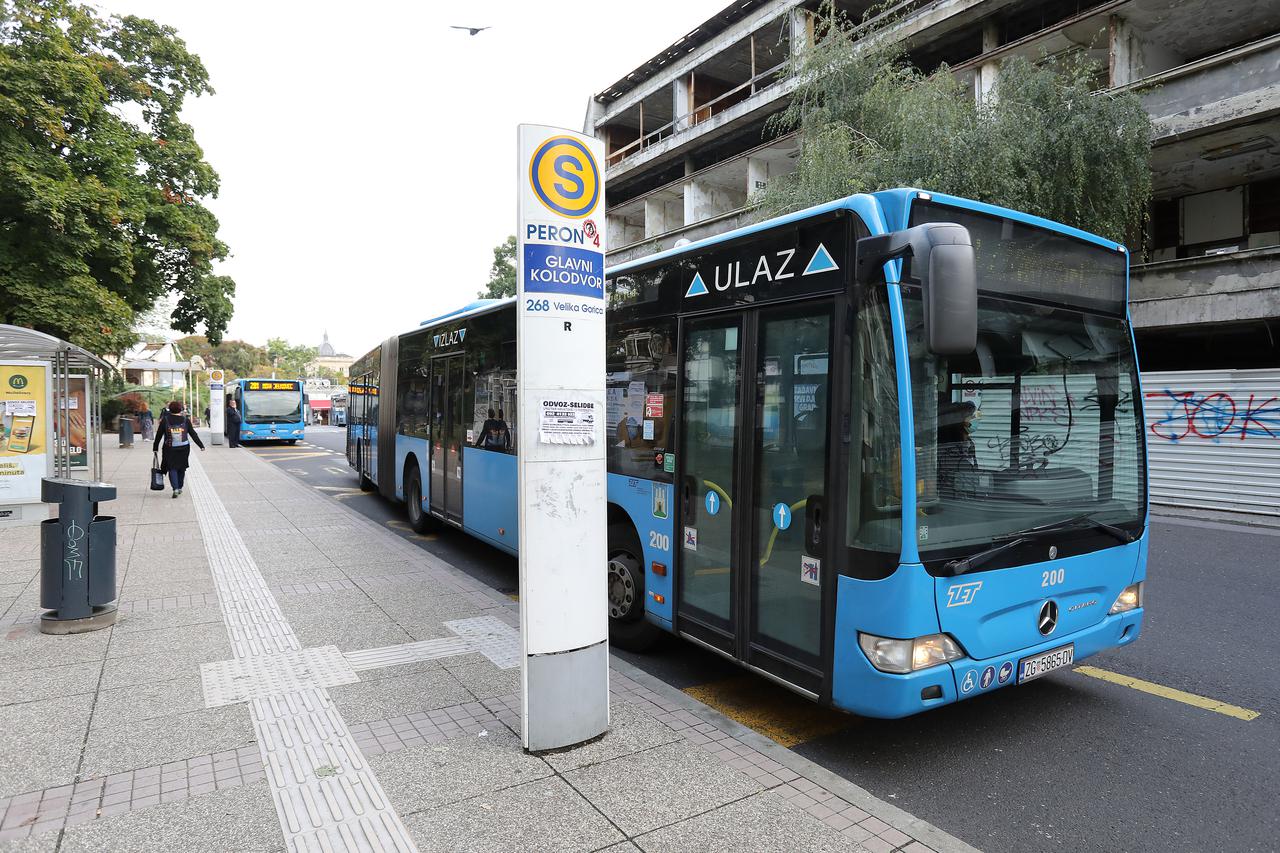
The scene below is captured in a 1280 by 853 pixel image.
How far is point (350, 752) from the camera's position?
12.4ft

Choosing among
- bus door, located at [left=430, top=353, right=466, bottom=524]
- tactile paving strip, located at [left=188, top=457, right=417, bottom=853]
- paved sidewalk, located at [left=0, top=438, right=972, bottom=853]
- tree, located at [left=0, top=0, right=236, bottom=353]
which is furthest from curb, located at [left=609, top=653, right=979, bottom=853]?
tree, located at [left=0, top=0, right=236, bottom=353]

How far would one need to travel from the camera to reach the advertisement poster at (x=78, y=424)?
16745mm

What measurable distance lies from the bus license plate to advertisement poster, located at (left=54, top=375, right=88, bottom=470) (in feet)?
59.5

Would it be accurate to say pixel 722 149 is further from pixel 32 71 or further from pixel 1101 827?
pixel 1101 827

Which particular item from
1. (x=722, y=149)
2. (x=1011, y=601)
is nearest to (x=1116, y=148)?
(x=1011, y=601)

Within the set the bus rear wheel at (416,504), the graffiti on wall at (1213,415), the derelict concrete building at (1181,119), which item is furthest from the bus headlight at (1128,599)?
the derelict concrete building at (1181,119)

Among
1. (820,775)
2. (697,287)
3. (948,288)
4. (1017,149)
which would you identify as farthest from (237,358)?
(948,288)

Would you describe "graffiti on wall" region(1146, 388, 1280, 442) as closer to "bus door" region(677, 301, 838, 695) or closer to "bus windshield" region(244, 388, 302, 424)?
"bus door" region(677, 301, 838, 695)

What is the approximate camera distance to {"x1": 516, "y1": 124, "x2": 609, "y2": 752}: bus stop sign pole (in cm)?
371

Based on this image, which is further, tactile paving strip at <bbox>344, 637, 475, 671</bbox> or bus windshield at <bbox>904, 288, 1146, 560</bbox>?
tactile paving strip at <bbox>344, 637, 475, 671</bbox>

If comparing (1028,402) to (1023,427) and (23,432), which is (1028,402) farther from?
(23,432)

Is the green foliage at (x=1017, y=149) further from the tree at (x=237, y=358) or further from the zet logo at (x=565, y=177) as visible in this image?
the tree at (x=237, y=358)

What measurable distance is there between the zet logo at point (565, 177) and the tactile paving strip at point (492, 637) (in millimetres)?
3059

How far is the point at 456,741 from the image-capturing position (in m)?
3.92
